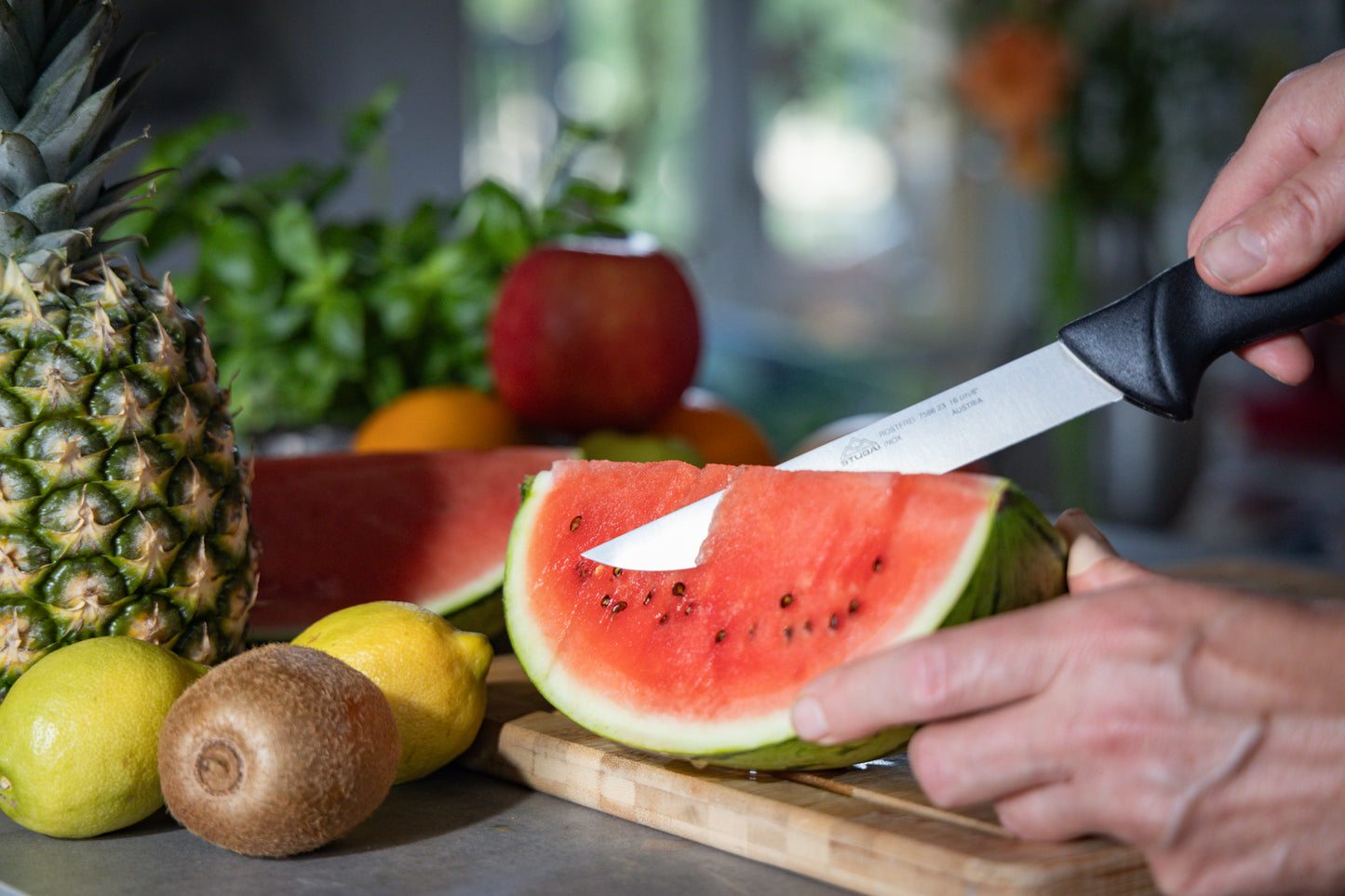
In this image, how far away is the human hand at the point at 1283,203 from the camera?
1.02 m

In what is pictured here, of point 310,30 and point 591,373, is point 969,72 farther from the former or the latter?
point 310,30

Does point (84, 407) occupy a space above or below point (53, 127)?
below

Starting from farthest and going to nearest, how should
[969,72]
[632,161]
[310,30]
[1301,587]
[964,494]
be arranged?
[632,161]
[310,30]
[969,72]
[1301,587]
[964,494]

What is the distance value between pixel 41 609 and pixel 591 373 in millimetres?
991

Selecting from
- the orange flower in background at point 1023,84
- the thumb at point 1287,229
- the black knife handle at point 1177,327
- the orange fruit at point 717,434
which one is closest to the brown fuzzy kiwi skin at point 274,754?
the black knife handle at point 1177,327

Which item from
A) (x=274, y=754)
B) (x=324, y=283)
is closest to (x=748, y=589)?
(x=274, y=754)

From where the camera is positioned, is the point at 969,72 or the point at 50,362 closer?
the point at 50,362

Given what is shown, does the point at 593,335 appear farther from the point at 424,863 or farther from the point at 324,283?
the point at 424,863

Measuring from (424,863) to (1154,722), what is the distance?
1.89ft

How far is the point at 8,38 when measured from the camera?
3.55ft

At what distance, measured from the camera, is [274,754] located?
86 centimetres

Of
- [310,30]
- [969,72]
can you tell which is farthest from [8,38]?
[310,30]

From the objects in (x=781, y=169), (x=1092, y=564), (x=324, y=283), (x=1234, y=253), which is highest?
(x=781, y=169)

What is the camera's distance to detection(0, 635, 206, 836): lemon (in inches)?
36.7
